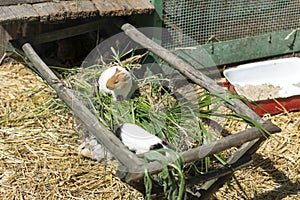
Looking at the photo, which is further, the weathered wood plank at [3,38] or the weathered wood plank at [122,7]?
the weathered wood plank at [3,38]

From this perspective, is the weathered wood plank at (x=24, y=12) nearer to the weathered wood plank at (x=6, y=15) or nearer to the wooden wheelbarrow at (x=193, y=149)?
the weathered wood plank at (x=6, y=15)

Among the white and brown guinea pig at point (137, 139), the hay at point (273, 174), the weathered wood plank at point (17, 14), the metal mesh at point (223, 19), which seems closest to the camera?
the white and brown guinea pig at point (137, 139)

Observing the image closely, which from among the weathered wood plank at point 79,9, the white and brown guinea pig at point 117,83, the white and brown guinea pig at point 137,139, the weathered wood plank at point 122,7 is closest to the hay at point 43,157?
the white and brown guinea pig at point 137,139

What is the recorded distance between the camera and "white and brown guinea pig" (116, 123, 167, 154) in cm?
268

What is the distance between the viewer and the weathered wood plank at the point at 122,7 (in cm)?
356

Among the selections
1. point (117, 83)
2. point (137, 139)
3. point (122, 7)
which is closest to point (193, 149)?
point (137, 139)

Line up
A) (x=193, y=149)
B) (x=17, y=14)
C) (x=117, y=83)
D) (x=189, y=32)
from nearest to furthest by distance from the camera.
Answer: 1. (x=193, y=149)
2. (x=117, y=83)
3. (x=17, y=14)
4. (x=189, y=32)

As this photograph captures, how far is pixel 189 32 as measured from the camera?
12.9 ft

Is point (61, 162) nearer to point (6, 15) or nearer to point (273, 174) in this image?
point (6, 15)

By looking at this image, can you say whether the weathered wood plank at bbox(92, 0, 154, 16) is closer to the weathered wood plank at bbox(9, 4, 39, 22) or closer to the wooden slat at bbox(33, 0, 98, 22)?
the wooden slat at bbox(33, 0, 98, 22)

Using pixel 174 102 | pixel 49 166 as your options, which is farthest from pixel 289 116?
pixel 49 166

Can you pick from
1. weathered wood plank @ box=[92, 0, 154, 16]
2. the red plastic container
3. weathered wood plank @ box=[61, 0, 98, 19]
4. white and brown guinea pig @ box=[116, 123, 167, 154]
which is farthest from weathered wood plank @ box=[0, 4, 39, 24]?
the red plastic container

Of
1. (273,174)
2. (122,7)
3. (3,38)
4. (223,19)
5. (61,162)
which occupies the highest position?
(122,7)

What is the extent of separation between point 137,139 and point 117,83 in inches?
21.0
